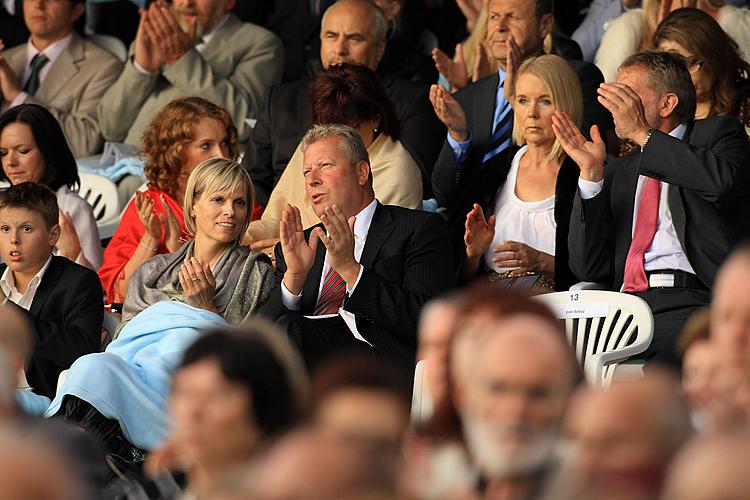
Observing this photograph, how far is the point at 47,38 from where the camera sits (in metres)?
6.48

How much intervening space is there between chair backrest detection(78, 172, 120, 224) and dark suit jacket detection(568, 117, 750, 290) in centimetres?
218

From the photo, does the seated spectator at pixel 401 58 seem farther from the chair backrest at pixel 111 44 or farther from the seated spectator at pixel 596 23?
the chair backrest at pixel 111 44

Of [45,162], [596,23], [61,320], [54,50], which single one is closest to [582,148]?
[61,320]

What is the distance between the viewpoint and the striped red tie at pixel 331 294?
423cm

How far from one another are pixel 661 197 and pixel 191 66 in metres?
2.37

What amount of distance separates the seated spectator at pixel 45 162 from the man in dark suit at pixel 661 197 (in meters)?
1.90

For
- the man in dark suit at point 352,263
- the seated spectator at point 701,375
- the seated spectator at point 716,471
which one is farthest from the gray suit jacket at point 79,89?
the seated spectator at point 716,471

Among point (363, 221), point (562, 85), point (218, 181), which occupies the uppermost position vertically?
point (562, 85)

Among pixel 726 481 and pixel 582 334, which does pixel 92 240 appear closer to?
pixel 582 334

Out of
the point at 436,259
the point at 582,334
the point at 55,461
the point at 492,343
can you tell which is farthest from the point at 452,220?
the point at 55,461

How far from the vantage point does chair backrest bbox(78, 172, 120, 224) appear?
575 cm

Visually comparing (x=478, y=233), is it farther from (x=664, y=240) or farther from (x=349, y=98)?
(x=349, y=98)

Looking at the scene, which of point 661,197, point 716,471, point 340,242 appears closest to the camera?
point 716,471

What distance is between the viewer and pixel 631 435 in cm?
158
